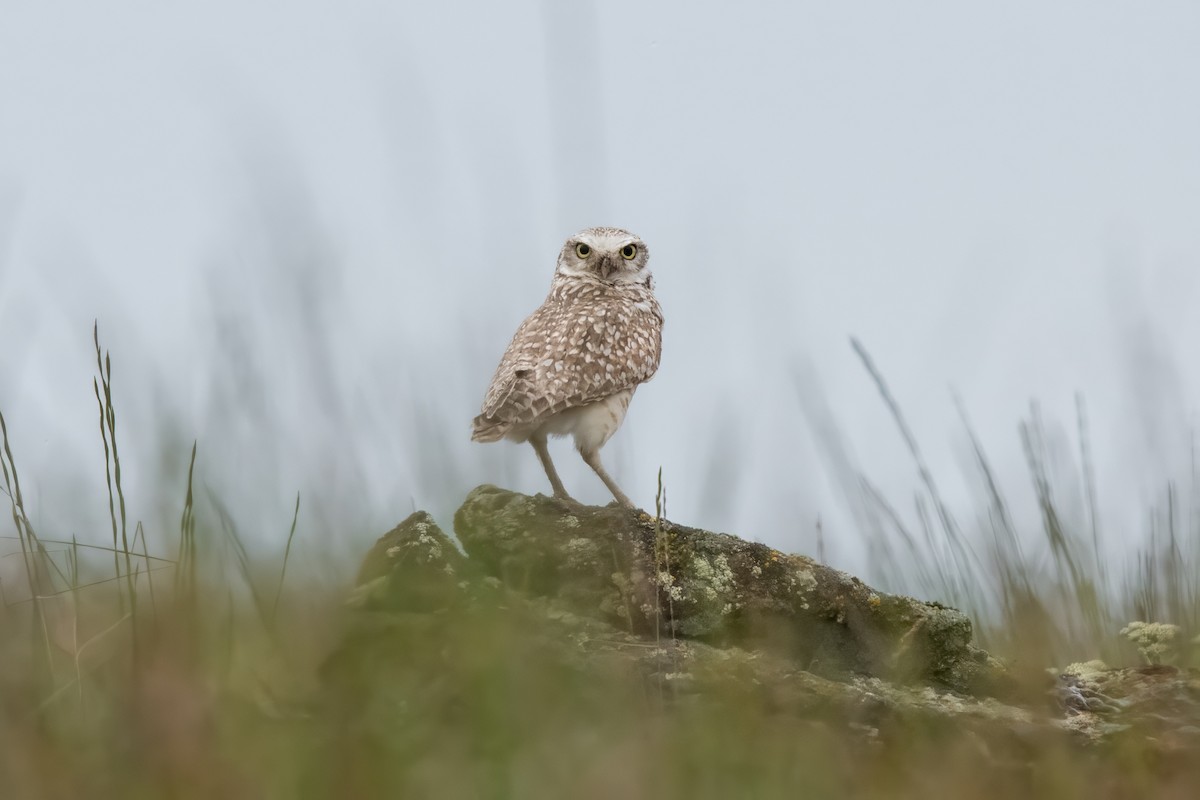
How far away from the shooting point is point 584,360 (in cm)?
671

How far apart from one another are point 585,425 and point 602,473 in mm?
258

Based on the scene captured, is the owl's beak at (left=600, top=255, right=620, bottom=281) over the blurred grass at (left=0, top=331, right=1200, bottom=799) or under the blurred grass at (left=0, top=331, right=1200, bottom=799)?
over

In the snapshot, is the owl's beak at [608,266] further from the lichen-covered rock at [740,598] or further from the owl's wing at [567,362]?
the lichen-covered rock at [740,598]

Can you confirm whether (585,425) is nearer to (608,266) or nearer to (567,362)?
(567,362)

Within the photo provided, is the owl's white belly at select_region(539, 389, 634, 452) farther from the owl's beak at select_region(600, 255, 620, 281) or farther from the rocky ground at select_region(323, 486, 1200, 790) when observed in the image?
the owl's beak at select_region(600, 255, 620, 281)

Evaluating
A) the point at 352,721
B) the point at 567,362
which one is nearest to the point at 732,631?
A: the point at 567,362

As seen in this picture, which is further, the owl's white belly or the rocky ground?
the owl's white belly

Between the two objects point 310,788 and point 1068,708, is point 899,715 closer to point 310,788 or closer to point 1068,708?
point 1068,708

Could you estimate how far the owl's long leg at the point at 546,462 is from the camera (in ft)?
21.3

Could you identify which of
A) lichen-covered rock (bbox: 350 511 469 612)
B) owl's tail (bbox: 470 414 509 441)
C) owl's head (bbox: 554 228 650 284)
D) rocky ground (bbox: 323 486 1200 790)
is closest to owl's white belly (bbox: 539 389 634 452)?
owl's tail (bbox: 470 414 509 441)

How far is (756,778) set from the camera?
2.73m

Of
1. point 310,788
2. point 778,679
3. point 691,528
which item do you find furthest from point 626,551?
point 310,788

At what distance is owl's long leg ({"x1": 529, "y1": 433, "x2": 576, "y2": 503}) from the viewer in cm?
649

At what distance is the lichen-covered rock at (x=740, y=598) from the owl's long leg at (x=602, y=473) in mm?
1084
